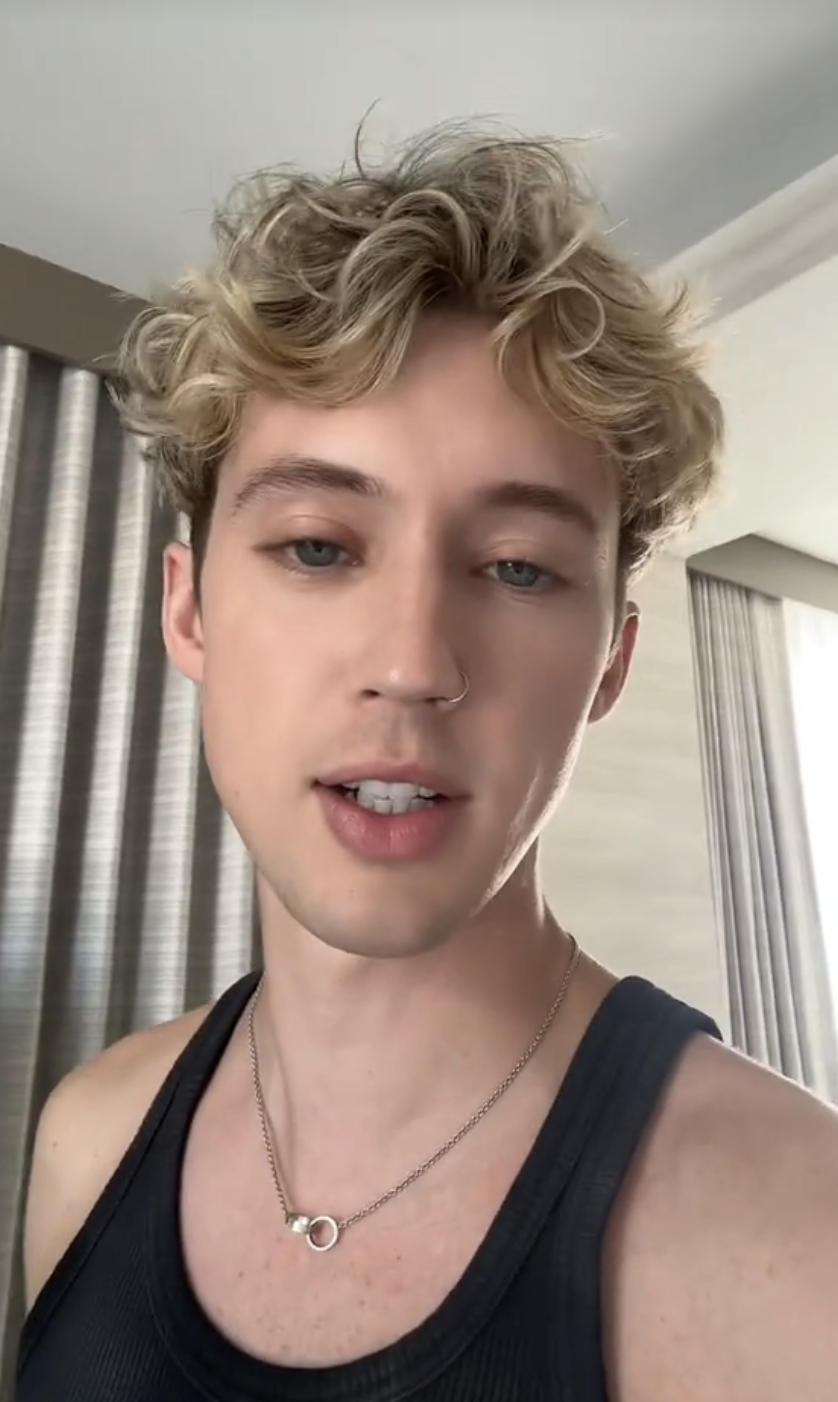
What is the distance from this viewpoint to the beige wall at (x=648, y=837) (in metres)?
1.95

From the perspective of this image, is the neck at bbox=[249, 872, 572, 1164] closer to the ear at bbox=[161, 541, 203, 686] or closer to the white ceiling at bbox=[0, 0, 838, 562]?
the ear at bbox=[161, 541, 203, 686]

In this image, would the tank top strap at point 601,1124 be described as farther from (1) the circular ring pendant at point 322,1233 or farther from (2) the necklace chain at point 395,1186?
(1) the circular ring pendant at point 322,1233

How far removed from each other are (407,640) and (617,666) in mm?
277

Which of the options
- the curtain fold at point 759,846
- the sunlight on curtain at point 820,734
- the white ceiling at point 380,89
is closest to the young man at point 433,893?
the white ceiling at point 380,89

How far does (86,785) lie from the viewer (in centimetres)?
160

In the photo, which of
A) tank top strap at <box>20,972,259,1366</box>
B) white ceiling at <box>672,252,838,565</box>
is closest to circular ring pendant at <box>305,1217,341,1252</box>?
tank top strap at <box>20,972,259,1366</box>

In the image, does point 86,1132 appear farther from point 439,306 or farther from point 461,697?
point 439,306

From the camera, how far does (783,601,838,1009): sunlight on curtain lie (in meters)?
2.61

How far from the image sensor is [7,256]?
1.60m

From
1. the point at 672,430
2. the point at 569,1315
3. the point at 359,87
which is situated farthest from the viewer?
the point at 359,87

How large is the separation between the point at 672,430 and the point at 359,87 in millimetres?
788

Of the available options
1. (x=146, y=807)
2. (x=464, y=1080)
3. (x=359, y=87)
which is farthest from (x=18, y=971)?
(x=359, y=87)

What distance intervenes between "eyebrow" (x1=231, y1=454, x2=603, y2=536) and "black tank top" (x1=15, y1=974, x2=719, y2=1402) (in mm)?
346

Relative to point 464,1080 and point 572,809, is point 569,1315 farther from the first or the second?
point 572,809
